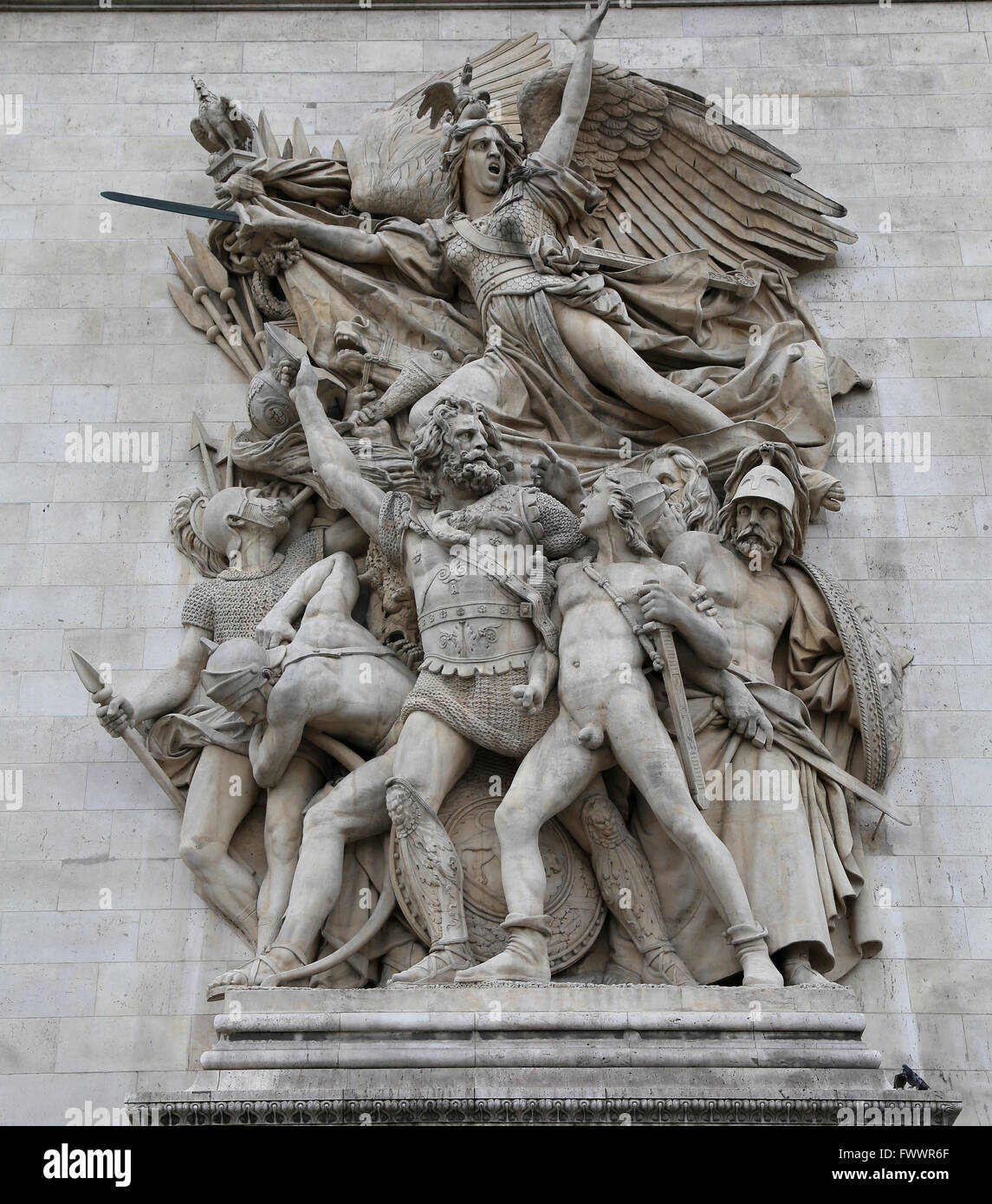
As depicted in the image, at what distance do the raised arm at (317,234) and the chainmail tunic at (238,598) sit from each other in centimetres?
213

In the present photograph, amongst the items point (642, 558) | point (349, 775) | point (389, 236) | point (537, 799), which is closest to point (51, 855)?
point (349, 775)

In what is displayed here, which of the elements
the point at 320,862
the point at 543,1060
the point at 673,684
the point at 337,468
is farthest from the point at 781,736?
the point at 337,468

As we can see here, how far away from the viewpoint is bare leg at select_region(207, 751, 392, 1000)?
899 cm

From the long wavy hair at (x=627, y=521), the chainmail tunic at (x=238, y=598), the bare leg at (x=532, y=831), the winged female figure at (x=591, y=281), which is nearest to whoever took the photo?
the bare leg at (x=532, y=831)

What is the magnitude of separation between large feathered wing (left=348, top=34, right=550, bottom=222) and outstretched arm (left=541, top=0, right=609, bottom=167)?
2.13ft

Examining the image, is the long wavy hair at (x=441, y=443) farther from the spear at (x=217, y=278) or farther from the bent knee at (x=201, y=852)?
the bent knee at (x=201, y=852)

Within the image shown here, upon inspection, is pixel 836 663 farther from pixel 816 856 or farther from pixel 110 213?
pixel 110 213

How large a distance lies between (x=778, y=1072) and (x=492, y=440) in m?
3.76

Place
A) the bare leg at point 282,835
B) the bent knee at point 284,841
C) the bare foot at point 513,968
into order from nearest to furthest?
1. the bare foot at point 513,968
2. the bare leg at point 282,835
3. the bent knee at point 284,841

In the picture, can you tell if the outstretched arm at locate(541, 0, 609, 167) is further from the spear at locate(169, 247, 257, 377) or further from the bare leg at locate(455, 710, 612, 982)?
the bare leg at locate(455, 710, 612, 982)

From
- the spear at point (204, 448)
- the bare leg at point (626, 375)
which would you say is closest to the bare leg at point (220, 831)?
the spear at point (204, 448)

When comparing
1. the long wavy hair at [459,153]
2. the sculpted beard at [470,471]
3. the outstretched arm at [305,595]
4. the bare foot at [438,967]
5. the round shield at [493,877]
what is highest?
the long wavy hair at [459,153]

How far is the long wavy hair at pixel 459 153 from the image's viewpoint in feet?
36.4
